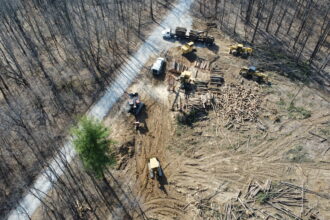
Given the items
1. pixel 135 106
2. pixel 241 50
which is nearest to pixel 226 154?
pixel 135 106

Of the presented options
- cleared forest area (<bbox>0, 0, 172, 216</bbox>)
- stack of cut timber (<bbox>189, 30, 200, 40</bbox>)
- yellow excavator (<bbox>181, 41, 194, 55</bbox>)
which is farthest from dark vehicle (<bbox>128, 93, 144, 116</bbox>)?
stack of cut timber (<bbox>189, 30, 200, 40</bbox>)

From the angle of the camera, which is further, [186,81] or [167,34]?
[167,34]

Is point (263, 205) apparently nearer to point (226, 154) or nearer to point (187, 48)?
point (226, 154)

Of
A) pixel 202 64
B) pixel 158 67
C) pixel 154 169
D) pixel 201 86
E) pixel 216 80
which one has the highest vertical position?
pixel 158 67

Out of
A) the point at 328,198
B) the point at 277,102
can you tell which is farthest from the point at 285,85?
the point at 328,198

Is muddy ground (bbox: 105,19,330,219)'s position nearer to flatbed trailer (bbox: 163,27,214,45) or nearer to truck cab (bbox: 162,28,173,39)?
flatbed trailer (bbox: 163,27,214,45)

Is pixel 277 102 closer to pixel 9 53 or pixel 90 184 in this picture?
pixel 90 184
